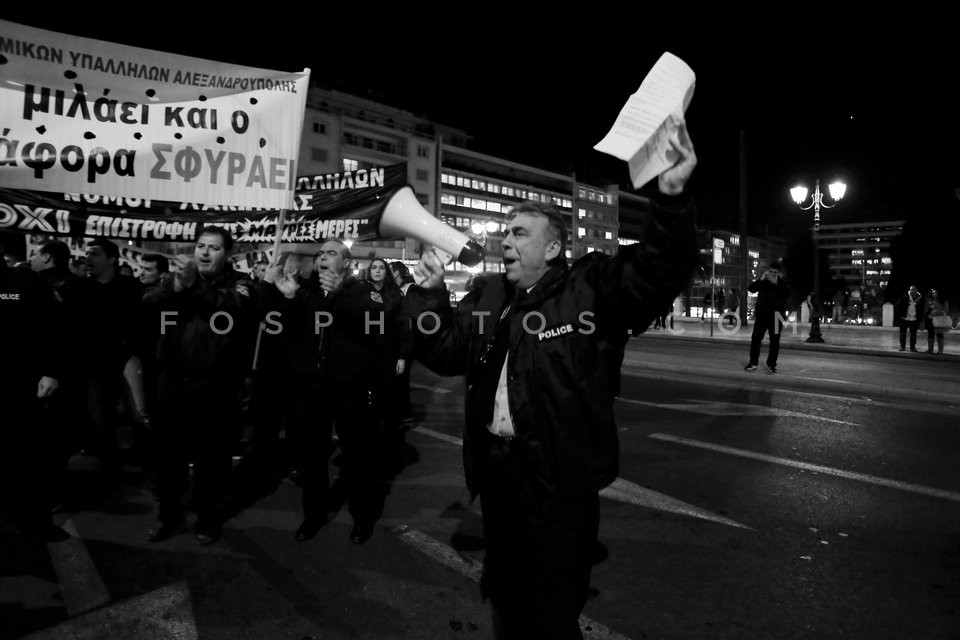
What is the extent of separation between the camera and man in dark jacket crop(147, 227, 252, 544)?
3924mm

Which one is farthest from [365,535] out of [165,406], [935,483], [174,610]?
[935,483]

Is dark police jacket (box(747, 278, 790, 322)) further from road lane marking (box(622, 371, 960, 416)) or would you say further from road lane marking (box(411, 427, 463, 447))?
road lane marking (box(411, 427, 463, 447))

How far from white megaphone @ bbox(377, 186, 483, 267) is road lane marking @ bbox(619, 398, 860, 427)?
5.62 m

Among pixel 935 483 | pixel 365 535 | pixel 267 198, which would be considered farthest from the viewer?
pixel 935 483

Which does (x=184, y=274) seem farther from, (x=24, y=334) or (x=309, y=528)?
(x=309, y=528)

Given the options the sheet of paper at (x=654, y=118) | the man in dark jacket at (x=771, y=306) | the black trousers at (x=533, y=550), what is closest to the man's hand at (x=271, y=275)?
the black trousers at (x=533, y=550)

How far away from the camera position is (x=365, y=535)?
3832 millimetres

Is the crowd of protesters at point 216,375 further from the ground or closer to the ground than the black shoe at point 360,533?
further from the ground

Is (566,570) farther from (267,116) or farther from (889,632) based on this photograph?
(267,116)

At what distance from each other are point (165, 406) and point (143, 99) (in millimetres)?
2142

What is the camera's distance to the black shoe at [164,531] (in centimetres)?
385

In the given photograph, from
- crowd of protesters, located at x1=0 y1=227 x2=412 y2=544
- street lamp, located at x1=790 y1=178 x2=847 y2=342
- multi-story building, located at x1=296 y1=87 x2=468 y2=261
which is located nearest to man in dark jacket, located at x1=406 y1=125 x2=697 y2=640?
crowd of protesters, located at x1=0 y1=227 x2=412 y2=544

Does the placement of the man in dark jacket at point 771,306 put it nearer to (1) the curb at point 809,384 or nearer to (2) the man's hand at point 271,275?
(1) the curb at point 809,384

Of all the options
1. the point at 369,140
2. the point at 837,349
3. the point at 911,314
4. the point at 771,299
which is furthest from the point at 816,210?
the point at 369,140
